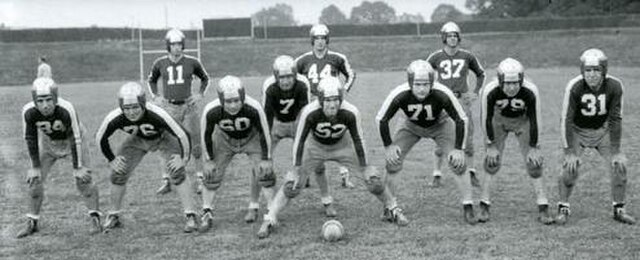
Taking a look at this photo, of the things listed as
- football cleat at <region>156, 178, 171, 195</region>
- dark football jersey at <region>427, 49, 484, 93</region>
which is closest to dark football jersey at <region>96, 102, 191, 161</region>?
football cleat at <region>156, 178, 171, 195</region>

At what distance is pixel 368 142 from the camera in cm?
1498

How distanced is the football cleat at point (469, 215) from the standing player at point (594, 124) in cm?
97

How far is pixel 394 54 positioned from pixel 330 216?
35.2 meters

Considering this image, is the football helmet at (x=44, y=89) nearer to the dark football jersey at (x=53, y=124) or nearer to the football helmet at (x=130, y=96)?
the dark football jersey at (x=53, y=124)

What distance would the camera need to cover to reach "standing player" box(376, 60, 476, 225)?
8211 mm

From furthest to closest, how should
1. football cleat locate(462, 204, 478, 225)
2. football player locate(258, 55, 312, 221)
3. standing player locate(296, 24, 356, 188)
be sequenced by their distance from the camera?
standing player locate(296, 24, 356, 188), football player locate(258, 55, 312, 221), football cleat locate(462, 204, 478, 225)

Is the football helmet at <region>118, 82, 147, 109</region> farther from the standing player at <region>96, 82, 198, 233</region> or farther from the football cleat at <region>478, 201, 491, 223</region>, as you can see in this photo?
the football cleat at <region>478, 201, 491, 223</region>

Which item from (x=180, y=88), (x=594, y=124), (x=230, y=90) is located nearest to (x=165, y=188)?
(x=180, y=88)

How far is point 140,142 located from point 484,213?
431 centimetres

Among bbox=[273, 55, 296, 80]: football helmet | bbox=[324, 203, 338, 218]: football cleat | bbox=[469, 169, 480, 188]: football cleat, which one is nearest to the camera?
bbox=[324, 203, 338, 218]: football cleat

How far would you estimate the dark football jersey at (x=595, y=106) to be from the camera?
8172mm

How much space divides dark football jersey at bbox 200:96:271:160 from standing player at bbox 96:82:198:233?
10.8 inches

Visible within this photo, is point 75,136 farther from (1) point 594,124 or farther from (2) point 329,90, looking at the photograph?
(1) point 594,124

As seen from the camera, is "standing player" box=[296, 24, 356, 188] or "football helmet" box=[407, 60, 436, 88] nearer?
"football helmet" box=[407, 60, 436, 88]
